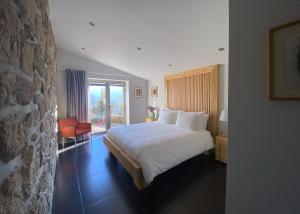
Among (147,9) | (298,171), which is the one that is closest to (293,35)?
(298,171)

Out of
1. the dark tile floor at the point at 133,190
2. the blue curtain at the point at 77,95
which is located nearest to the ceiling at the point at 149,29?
the blue curtain at the point at 77,95

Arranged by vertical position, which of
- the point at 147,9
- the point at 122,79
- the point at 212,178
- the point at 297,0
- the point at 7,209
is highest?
the point at 147,9

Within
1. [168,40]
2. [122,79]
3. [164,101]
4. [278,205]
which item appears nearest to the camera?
[278,205]

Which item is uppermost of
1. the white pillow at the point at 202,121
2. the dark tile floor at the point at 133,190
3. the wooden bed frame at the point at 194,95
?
the wooden bed frame at the point at 194,95

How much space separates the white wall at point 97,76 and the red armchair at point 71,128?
12.5 inches

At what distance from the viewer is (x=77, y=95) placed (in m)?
4.45

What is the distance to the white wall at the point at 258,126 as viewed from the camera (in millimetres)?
895

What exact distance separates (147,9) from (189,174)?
270 centimetres

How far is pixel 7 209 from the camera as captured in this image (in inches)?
24.7

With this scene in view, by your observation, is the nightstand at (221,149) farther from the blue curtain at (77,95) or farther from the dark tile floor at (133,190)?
the blue curtain at (77,95)

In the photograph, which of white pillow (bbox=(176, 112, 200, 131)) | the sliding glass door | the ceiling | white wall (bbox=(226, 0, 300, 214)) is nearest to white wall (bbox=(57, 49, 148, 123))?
the sliding glass door

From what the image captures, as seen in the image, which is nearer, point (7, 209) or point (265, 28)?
point (7, 209)

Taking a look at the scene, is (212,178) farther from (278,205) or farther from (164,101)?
(164,101)

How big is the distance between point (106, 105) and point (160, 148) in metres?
3.55
